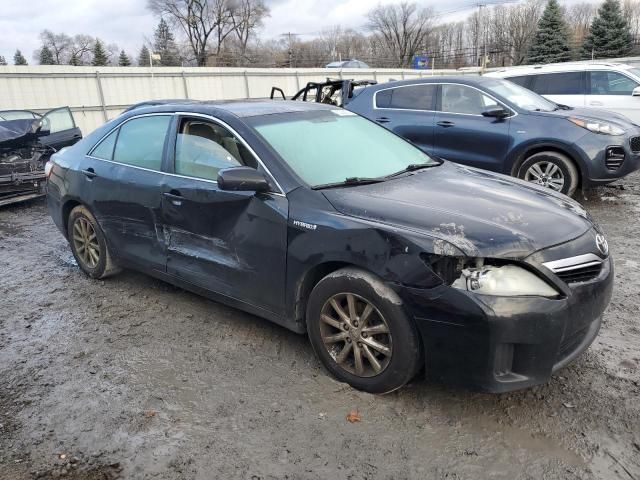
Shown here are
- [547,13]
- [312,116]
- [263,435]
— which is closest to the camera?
[263,435]

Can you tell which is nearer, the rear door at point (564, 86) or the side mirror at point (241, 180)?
the side mirror at point (241, 180)

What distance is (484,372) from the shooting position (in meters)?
2.55

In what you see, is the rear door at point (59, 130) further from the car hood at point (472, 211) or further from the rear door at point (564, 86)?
the rear door at point (564, 86)

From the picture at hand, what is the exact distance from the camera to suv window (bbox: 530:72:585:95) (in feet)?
33.2

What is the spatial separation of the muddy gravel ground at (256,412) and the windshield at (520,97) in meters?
3.65

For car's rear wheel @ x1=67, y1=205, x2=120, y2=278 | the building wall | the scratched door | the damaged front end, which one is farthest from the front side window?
the scratched door

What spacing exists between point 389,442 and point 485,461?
1.46 feet

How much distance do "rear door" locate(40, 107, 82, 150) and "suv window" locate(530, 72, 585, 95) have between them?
9.00 m

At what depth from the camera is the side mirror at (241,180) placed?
10.3ft

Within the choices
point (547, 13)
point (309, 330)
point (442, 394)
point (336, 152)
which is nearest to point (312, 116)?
point (336, 152)

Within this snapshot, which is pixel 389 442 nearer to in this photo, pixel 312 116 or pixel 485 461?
pixel 485 461

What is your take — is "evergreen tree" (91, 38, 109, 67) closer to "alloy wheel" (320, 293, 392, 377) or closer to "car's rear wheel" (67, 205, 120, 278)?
"car's rear wheel" (67, 205, 120, 278)

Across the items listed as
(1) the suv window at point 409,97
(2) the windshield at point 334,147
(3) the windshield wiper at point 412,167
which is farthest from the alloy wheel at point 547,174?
(3) the windshield wiper at point 412,167

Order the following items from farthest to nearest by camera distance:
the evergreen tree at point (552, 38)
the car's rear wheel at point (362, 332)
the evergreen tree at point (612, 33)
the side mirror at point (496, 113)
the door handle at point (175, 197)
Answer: the evergreen tree at point (552, 38)
the evergreen tree at point (612, 33)
the side mirror at point (496, 113)
the door handle at point (175, 197)
the car's rear wheel at point (362, 332)
